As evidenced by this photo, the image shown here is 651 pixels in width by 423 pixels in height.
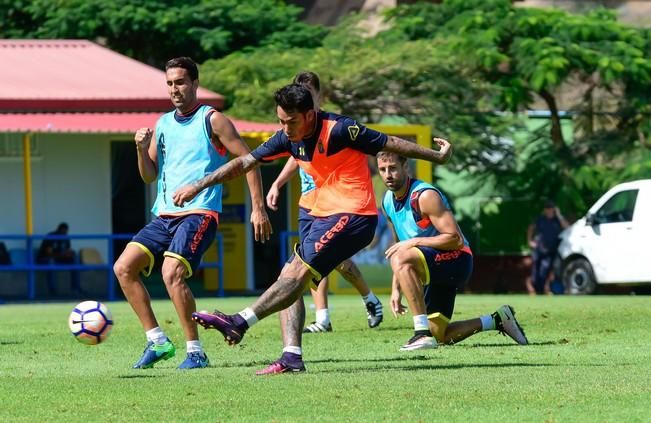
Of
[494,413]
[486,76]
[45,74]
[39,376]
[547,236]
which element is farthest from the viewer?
[486,76]

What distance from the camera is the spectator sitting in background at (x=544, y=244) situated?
28.4 meters

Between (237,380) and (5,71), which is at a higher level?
(5,71)

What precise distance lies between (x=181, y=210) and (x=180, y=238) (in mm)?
259

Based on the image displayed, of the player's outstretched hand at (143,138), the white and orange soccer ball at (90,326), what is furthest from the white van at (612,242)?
the white and orange soccer ball at (90,326)

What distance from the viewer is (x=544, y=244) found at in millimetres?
28594

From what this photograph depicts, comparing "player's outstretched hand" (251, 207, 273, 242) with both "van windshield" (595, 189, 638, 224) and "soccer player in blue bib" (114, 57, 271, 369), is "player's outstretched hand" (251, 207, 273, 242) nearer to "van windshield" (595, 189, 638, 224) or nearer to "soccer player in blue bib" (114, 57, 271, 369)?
"soccer player in blue bib" (114, 57, 271, 369)

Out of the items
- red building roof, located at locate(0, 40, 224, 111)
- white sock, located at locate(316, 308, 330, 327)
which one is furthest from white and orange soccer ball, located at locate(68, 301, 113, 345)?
red building roof, located at locate(0, 40, 224, 111)

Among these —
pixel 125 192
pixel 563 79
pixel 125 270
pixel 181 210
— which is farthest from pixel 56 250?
pixel 125 270

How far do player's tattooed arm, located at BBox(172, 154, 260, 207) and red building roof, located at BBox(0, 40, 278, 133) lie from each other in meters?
14.4

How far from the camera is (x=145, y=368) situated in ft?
35.1

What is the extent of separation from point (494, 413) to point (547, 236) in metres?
20.6

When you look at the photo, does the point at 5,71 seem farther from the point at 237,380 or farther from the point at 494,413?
the point at 494,413

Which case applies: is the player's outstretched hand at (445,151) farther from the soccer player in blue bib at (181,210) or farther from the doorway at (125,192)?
the doorway at (125,192)

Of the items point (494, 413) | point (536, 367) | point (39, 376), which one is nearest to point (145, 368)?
point (39, 376)
